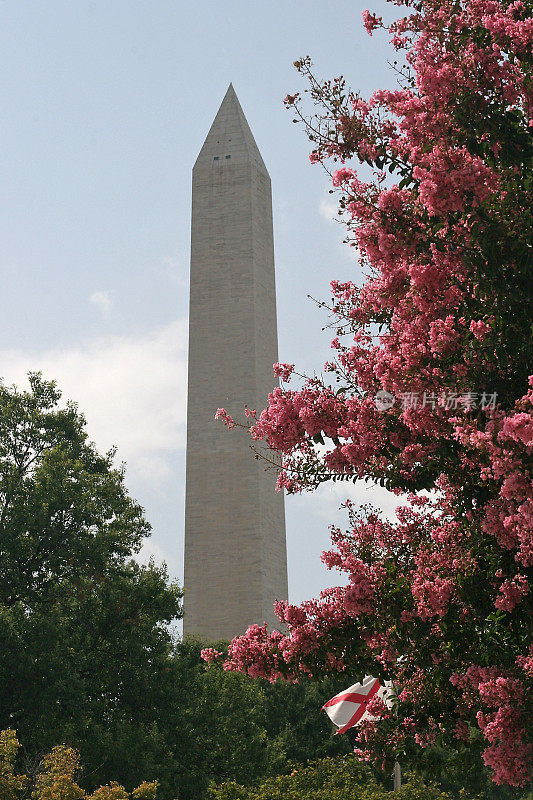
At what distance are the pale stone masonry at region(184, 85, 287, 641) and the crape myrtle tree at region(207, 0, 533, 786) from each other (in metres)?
38.6

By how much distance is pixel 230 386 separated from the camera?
51000mm

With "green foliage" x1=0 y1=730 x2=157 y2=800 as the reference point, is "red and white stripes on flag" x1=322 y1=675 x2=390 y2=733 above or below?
above

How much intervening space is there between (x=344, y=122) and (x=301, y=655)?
4.83 metres

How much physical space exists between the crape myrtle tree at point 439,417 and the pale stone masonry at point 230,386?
1519 inches

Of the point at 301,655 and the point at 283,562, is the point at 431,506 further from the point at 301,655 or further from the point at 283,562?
the point at 283,562

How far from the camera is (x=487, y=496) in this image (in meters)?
7.75

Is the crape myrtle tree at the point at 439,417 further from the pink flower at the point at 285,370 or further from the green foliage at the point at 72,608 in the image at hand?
the green foliage at the point at 72,608

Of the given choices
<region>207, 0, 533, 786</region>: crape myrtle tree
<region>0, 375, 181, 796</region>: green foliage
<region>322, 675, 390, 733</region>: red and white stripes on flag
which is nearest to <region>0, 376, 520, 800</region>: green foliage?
<region>0, 375, 181, 796</region>: green foliage

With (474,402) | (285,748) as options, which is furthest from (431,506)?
(285,748)

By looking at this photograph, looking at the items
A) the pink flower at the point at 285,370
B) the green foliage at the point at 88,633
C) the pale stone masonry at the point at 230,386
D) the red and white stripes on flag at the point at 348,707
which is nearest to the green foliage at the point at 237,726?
the green foliage at the point at 88,633

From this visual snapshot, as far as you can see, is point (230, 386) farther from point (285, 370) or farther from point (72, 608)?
point (285, 370)

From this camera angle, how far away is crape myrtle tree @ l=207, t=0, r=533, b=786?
23.8ft

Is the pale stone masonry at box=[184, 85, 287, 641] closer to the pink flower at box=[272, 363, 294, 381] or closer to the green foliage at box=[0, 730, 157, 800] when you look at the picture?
the green foliage at box=[0, 730, 157, 800]

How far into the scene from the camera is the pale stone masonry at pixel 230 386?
48156 mm
